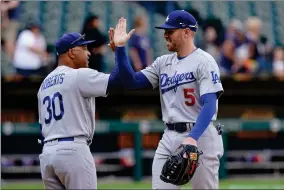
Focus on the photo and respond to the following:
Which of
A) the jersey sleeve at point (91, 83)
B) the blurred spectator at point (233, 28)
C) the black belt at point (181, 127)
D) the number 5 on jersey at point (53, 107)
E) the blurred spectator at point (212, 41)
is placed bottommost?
the black belt at point (181, 127)

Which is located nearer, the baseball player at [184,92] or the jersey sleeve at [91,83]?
the jersey sleeve at [91,83]

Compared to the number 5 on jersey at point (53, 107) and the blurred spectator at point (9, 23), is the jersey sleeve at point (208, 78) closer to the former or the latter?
the number 5 on jersey at point (53, 107)

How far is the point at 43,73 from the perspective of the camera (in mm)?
11914

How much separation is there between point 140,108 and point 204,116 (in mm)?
7164

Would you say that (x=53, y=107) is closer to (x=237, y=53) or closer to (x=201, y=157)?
(x=201, y=157)

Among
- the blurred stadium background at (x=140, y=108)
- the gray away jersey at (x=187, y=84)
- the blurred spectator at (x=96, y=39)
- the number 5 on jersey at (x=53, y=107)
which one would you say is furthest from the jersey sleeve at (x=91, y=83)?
the blurred spectator at (x=96, y=39)

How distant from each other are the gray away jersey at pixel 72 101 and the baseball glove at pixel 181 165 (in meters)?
0.61

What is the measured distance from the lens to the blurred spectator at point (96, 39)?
11.7m

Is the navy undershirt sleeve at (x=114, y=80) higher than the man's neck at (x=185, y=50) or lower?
lower

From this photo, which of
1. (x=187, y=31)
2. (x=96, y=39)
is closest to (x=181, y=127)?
(x=187, y=31)

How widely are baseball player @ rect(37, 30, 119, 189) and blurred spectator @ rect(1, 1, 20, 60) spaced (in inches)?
261

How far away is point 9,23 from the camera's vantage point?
495 inches

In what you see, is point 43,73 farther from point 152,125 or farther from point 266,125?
point 266,125

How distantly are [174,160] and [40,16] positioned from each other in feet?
27.9
